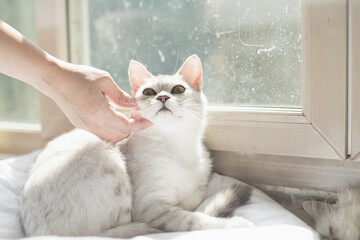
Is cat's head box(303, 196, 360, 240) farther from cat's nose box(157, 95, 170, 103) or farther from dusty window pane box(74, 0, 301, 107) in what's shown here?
cat's nose box(157, 95, 170, 103)

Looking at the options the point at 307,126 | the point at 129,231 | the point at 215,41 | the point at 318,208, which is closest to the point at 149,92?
the point at 215,41

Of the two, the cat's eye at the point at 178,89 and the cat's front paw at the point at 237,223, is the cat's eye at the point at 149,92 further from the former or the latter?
the cat's front paw at the point at 237,223

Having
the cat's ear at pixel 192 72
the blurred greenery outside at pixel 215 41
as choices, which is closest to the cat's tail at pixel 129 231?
the cat's ear at pixel 192 72

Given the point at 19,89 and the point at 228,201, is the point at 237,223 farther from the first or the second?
→ the point at 19,89

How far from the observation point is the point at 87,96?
1.14 m

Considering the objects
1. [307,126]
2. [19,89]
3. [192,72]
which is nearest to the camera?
[307,126]

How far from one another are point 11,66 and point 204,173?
85 cm

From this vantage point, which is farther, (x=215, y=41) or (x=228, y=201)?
(x=215, y=41)

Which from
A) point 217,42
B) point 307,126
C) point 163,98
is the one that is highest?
point 217,42

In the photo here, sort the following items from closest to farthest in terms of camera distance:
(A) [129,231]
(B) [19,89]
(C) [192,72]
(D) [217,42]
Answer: (A) [129,231]
(C) [192,72]
(D) [217,42]
(B) [19,89]

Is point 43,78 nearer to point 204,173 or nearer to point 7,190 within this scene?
point 7,190

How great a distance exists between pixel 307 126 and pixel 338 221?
0.39 metres

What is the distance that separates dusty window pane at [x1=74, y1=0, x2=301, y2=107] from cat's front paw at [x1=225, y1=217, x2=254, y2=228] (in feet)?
1.88

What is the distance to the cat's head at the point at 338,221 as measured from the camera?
1018mm
